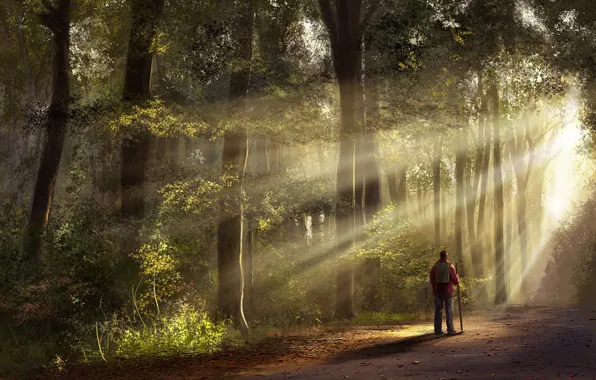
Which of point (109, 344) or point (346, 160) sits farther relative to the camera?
point (346, 160)

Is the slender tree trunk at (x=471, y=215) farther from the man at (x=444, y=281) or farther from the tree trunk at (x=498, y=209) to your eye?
the man at (x=444, y=281)

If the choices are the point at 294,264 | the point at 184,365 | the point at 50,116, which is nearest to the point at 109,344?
the point at 184,365

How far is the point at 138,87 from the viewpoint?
71.5ft

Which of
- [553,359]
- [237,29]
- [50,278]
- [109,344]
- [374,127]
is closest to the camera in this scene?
[553,359]

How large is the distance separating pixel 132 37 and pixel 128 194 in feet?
14.1

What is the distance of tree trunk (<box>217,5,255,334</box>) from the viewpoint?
20641mm

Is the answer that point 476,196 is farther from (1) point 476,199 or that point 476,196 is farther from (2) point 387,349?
(2) point 387,349

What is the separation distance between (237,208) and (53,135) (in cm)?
726

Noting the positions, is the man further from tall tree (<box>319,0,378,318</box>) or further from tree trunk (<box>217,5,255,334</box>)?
tall tree (<box>319,0,378,318</box>)

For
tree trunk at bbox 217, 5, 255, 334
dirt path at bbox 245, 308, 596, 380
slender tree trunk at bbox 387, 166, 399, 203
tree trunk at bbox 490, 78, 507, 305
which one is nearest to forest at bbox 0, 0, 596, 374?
tree trunk at bbox 217, 5, 255, 334

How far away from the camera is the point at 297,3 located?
27453mm

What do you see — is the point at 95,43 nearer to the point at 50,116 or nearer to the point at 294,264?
the point at 50,116

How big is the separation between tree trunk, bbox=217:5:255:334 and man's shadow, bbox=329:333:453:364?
411 centimetres

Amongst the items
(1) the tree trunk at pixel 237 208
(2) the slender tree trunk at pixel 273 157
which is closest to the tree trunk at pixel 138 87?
(1) the tree trunk at pixel 237 208
